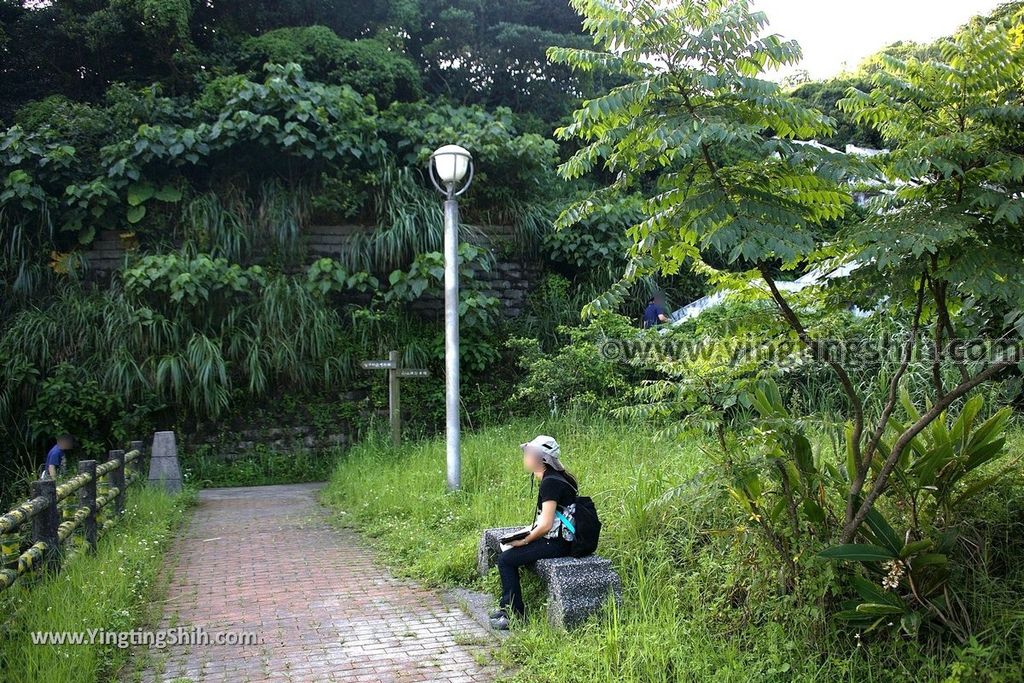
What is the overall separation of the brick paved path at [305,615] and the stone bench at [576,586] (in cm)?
53

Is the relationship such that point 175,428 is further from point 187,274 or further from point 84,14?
point 84,14

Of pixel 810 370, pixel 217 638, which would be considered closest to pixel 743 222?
pixel 217 638

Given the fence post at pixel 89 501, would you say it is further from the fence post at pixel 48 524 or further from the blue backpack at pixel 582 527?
the blue backpack at pixel 582 527

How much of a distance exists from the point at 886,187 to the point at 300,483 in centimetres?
1024

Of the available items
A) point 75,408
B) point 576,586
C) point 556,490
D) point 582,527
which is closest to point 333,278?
point 75,408

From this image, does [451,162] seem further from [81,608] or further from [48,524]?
[81,608]

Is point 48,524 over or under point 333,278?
under

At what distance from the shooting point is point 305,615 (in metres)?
6.04

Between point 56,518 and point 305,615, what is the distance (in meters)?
1.94

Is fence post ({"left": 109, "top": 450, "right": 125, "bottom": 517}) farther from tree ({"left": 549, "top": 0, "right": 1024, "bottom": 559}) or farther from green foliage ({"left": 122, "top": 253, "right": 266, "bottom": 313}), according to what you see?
tree ({"left": 549, "top": 0, "right": 1024, "bottom": 559})

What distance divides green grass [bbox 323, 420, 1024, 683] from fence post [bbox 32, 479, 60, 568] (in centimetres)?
265

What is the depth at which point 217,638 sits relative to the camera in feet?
18.1

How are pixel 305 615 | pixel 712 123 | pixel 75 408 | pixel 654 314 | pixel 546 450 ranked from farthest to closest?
pixel 654 314, pixel 75 408, pixel 305 615, pixel 546 450, pixel 712 123

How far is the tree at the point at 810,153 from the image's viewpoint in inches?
163
